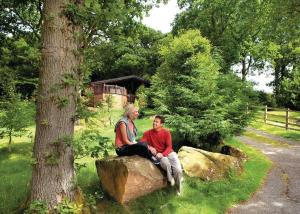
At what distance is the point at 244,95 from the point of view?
595 inches

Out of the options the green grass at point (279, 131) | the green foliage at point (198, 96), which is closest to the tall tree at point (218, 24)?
the green grass at point (279, 131)

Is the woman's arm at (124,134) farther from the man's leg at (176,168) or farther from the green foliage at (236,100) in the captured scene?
the green foliage at (236,100)

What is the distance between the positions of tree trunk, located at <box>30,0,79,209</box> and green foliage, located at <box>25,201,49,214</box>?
9 centimetres

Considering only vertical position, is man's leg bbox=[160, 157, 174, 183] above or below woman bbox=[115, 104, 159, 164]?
below

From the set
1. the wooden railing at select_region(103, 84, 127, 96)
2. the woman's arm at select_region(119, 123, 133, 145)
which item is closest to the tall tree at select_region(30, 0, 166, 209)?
the woman's arm at select_region(119, 123, 133, 145)

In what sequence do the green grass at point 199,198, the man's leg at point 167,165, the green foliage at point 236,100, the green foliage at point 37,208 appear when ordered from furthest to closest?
the green foliage at point 236,100, the man's leg at point 167,165, the green grass at point 199,198, the green foliage at point 37,208

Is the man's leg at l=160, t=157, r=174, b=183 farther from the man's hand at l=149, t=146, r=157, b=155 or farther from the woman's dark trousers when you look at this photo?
the woman's dark trousers

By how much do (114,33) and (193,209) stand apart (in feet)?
14.4

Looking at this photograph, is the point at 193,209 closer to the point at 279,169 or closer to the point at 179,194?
the point at 179,194

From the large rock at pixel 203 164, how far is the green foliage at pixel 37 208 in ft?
16.4

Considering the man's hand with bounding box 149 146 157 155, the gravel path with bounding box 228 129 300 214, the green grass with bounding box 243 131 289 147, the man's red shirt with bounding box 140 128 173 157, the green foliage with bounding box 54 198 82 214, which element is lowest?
the gravel path with bounding box 228 129 300 214

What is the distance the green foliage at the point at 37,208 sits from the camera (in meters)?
5.80

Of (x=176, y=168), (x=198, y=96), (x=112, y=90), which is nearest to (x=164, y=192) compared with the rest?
(x=176, y=168)

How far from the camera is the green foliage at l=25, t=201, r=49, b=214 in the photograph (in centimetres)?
580
